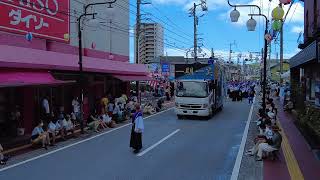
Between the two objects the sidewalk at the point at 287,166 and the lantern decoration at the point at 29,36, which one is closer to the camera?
the sidewalk at the point at 287,166

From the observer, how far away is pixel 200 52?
7925 cm

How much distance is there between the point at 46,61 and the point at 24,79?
339 cm

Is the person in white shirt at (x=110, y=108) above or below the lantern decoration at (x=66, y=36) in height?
below

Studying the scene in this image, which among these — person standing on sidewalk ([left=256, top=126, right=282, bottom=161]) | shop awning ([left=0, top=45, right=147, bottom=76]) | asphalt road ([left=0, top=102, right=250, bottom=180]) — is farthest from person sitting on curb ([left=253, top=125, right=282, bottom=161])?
shop awning ([left=0, top=45, right=147, bottom=76])

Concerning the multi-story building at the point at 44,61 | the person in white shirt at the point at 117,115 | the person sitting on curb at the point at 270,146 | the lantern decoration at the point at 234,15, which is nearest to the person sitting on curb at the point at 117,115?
the person in white shirt at the point at 117,115

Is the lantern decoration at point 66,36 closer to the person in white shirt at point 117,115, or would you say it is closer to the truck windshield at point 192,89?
the person in white shirt at point 117,115

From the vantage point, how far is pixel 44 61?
72.4 ft

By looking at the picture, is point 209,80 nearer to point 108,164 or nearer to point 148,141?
point 148,141

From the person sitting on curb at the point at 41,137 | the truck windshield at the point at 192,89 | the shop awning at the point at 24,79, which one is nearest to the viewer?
the shop awning at the point at 24,79

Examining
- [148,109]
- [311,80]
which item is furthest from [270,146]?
[148,109]

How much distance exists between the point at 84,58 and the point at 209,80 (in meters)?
8.36

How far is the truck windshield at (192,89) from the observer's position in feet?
98.2

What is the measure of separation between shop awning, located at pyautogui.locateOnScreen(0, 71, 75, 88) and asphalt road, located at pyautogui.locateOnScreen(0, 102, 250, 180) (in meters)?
2.93

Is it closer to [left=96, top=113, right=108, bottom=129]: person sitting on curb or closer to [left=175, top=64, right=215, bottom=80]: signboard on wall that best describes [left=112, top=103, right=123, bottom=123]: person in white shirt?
[left=96, top=113, right=108, bottom=129]: person sitting on curb
